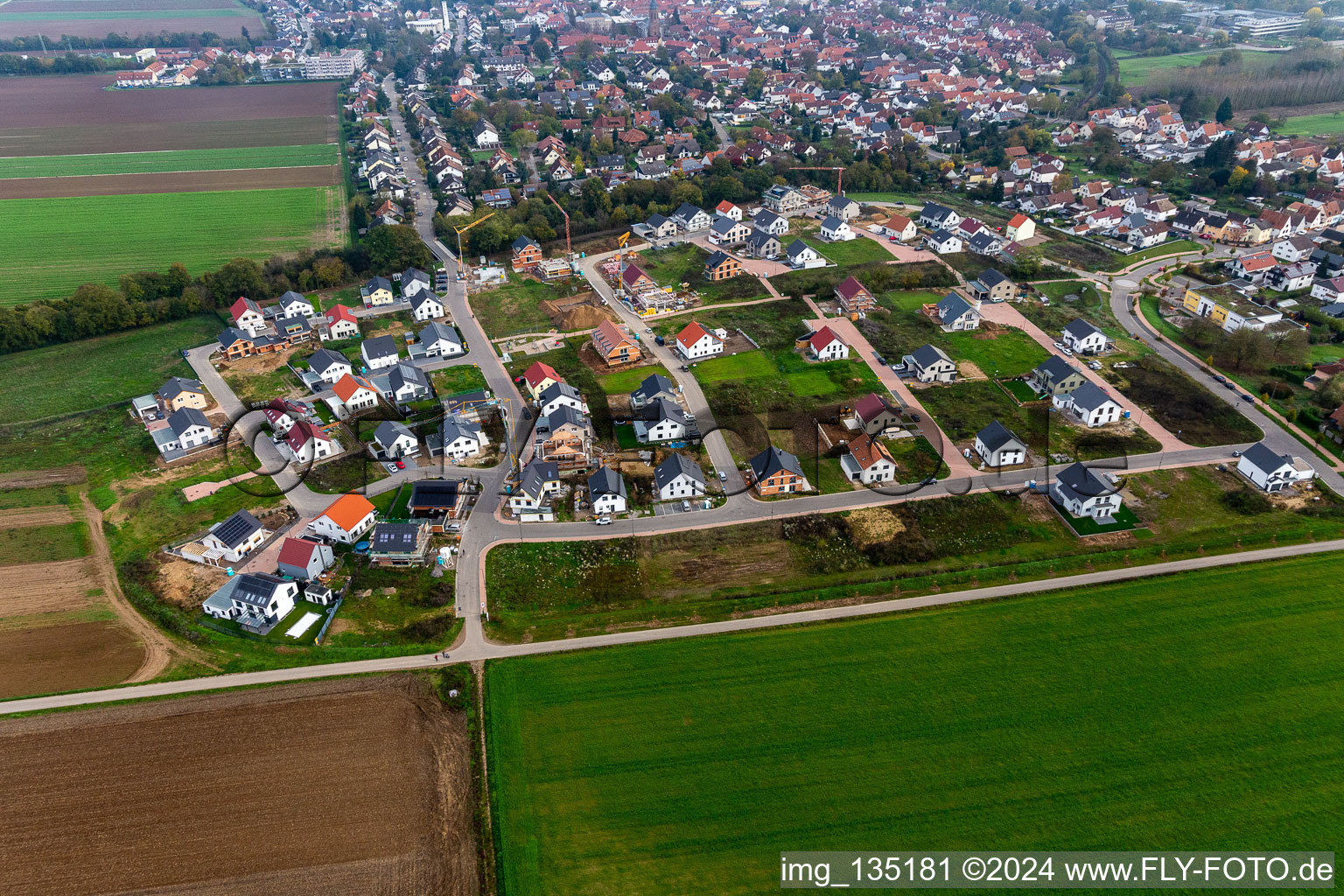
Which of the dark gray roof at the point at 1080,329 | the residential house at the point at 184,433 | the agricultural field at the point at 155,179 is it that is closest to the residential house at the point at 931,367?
the dark gray roof at the point at 1080,329

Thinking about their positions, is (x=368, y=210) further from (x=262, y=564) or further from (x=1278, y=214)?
(x=1278, y=214)

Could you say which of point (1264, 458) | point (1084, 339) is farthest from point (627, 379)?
point (1264, 458)

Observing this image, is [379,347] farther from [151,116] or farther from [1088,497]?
[151,116]

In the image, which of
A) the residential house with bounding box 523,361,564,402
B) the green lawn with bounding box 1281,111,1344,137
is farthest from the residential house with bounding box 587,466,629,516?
the green lawn with bounding box 1281,111,1344,137

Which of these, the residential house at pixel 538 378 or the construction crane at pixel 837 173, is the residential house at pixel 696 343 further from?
the construction crane at pixel 837 173

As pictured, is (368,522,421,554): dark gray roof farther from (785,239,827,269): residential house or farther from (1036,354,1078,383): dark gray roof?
(785,239,827,269): residential house
